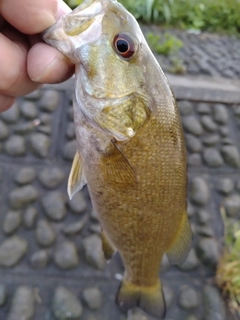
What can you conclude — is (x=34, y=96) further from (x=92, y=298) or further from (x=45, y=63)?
(x=45, y=63)

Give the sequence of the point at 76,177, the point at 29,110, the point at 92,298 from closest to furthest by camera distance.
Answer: the point at 76,177
the point at 92,298
the point at 29,110

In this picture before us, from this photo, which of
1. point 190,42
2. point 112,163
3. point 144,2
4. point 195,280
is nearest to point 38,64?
point 112,163

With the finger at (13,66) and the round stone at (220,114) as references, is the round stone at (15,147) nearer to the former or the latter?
the finger at (13,66)

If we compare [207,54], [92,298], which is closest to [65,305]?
[92,298]

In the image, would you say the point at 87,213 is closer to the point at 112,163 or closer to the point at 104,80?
the point at 112,163

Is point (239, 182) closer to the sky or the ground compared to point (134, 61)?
closer to the ground

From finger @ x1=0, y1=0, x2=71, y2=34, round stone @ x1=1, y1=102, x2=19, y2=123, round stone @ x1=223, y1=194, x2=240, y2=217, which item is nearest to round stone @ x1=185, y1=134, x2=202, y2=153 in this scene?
round stone @ x1=223, y1=194, x2=240, y2=217
